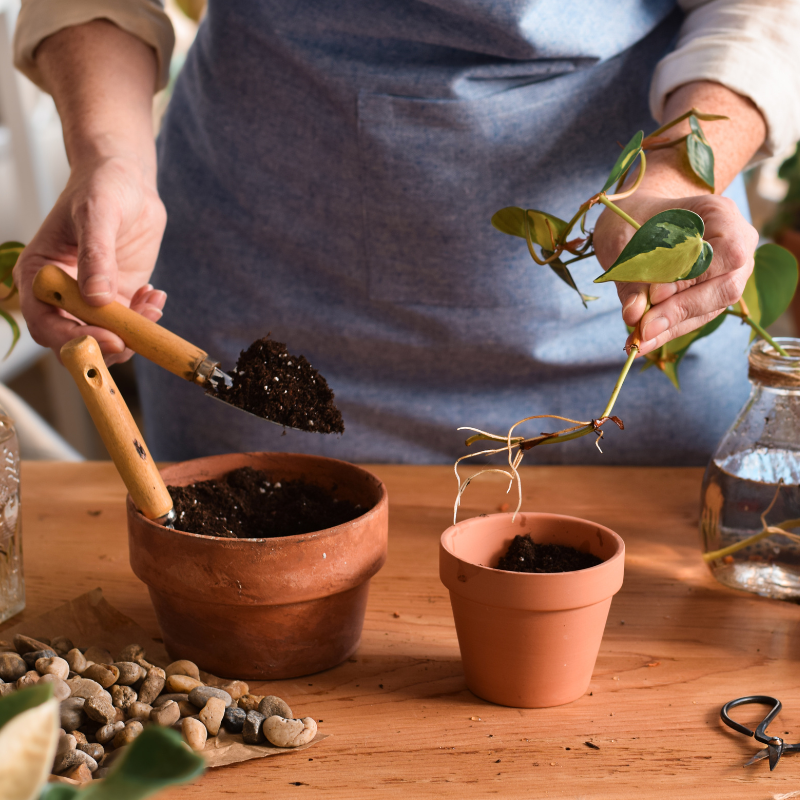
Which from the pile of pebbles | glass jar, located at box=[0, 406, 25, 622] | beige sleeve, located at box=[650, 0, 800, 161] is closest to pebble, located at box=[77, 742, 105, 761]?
the pile of pebbles

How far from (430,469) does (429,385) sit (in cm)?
15

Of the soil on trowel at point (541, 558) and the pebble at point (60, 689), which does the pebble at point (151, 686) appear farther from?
the soil on trowel at point (541, 558)

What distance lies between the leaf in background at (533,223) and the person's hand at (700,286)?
102 millimetres

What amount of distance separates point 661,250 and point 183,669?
0.44 m

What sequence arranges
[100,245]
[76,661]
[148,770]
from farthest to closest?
[100,245]
[76,661]
[148,770]

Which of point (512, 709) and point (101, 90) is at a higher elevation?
point (101, 90)

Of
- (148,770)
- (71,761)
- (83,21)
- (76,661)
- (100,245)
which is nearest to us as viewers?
(148,770)

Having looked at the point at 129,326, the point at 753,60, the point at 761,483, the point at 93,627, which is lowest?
the point at 93,627

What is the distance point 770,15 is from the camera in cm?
86

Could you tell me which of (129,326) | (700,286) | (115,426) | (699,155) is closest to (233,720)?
(115,426)

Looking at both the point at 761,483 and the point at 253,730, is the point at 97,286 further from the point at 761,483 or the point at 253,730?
the point at 761,483

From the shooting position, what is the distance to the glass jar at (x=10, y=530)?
2.33 ft

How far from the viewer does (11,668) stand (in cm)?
60

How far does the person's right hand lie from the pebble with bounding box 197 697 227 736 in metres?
0.32
